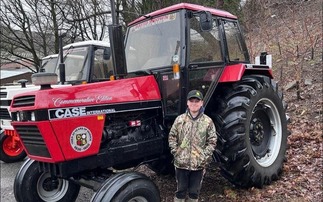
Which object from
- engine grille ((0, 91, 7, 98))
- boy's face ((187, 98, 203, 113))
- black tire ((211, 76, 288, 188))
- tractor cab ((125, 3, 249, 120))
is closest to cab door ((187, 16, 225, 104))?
tractor cab ((125, 3, 249, 120))

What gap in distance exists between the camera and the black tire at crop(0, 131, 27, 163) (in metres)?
7.77

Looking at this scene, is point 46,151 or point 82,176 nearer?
Answer: point 46,151

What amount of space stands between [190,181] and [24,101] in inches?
76.6

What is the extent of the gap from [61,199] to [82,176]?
3.18 feet

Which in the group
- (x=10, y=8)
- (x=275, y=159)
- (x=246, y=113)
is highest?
(x=10, y=8)

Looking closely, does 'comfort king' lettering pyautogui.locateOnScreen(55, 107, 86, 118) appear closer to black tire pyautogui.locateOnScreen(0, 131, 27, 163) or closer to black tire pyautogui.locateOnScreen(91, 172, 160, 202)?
black tire pyautogui.locateOnScreen(91, 172, 160, 202)

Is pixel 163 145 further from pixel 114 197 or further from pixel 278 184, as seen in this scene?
pixel 278 184

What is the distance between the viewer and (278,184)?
451 cm

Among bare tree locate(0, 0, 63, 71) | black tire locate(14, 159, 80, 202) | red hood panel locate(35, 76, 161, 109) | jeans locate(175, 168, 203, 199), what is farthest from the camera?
bare tree locate(0, 0, 63, 71)

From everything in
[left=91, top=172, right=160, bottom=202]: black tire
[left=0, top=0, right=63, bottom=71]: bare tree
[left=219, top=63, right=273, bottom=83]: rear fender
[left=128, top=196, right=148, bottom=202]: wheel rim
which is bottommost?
[left=128, top=196, right=148, bottom=202]: wheel rim

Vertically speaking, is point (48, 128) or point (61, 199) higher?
point (48, 128)

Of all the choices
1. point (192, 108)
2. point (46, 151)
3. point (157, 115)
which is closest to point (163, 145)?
point (157, 115)

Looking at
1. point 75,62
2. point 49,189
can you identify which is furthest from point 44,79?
point 75,62

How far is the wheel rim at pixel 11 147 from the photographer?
7.85 metres
